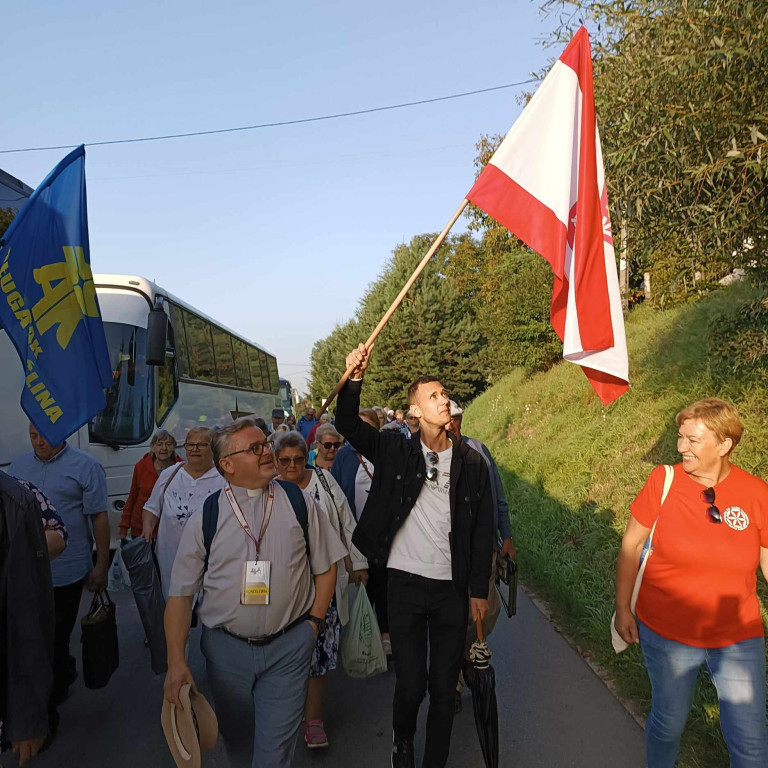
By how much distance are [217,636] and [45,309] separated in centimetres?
217

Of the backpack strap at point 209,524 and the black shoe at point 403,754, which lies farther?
the black shoe at point 403,754

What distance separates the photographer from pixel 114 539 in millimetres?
9219

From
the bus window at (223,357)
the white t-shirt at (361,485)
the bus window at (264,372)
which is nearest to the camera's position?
the white t-shirt at (361,485)

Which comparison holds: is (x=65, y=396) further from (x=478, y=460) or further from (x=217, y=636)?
(x=478, y=460)

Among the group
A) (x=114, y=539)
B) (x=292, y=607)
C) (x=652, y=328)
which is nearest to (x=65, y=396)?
(x=292, y=607)

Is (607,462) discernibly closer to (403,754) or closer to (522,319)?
(403,754)

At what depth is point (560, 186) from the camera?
411cm

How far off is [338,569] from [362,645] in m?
0.48

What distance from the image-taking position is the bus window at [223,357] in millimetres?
13936

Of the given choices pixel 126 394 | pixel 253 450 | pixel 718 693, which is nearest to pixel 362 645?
pixel 253 450

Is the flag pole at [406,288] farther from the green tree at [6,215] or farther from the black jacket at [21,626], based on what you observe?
the green tree at [6,215]

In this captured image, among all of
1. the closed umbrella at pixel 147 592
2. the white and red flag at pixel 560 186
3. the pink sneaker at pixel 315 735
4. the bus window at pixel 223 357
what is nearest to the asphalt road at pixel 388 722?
the pink sneaker at pixel 315 735

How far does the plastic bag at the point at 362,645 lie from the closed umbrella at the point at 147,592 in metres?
A: 1.50

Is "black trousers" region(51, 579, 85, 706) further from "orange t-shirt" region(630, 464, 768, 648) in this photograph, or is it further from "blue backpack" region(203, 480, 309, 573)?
"orange t-shirt" region(630, 464, 768, 648)
